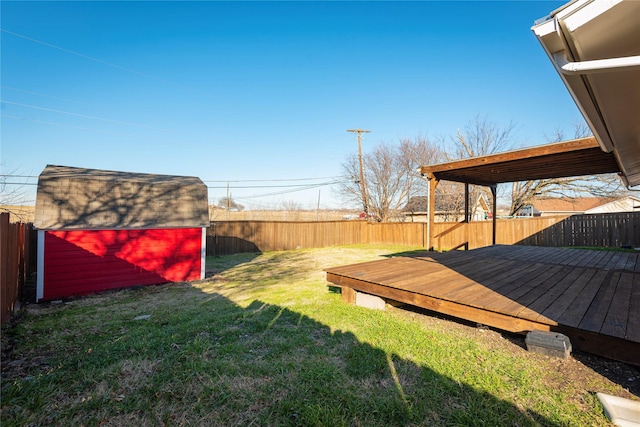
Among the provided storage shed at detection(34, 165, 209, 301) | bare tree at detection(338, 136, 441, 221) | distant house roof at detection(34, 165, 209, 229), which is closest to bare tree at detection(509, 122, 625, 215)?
bare tree at detection(338, 136, 441, 221)

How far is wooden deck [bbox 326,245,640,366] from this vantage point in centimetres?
248

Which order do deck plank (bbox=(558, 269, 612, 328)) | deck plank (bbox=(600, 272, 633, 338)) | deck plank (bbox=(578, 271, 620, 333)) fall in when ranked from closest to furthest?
deck plank (bbox=(600, 272, 633, 338)) < deck plank (bbox=(578, 271, 620, 333)) < deck plank (bbox=(558, 269, 612, 328))

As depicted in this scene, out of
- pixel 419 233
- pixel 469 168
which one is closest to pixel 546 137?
pixel 419 233

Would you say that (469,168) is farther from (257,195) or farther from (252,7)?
(257,195)

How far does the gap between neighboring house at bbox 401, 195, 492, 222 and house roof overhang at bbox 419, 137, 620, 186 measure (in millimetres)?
11327

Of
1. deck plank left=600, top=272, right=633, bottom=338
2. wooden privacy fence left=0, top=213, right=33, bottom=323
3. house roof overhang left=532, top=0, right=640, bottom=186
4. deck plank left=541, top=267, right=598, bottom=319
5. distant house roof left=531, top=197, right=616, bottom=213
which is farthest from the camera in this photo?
distant house roof left=531, top=197, right=616, bottom=213

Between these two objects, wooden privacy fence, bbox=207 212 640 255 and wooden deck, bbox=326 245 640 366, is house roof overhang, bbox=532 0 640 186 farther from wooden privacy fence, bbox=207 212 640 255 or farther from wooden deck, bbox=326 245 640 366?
wooden privacy fence, bbox=207 212 640 255

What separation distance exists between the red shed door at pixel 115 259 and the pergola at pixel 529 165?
6546 mm

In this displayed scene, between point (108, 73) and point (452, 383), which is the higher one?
point (108, 73)

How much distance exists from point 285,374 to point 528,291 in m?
3.24

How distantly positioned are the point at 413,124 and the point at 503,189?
25.6 feet

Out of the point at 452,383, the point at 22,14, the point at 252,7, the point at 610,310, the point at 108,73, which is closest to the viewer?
the point at 452,383

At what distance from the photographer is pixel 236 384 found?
2416 mm

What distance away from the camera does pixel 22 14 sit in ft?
26.6
